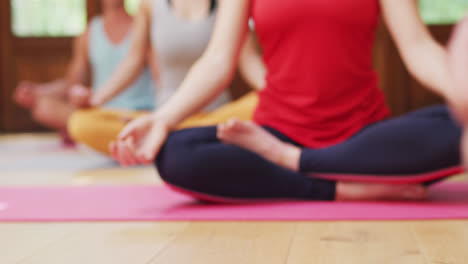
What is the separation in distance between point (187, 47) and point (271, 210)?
1.10 m

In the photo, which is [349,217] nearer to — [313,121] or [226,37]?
[313,121]

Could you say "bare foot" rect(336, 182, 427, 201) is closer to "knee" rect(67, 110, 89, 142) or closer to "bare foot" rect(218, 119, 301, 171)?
"bare foot" rect(218, 119, 301, 171)

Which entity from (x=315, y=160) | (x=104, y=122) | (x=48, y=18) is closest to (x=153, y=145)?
(x=315, y=160)

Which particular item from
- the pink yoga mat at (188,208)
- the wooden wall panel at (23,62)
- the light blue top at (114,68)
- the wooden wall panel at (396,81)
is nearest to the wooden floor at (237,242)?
the pink yoga mat at (188,208)

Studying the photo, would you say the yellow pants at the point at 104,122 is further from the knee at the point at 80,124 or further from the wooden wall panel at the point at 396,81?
the wooden wall panel at the point at 396,81

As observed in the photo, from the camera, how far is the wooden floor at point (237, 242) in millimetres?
848

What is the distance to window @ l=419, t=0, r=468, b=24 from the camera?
457 cm

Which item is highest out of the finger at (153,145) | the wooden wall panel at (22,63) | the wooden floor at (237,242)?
the finger at (153,145)

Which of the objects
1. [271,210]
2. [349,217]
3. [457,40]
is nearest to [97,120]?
[271,210]

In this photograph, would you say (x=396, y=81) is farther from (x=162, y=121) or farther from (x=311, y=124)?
(x=162, y=121)

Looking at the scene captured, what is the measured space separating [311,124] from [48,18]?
14.9ft

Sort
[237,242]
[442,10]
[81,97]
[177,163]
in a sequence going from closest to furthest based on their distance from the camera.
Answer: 1. [237,242]
2. [177,163]
3. [81,97]
4. [442,10]

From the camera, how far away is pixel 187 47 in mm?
2229

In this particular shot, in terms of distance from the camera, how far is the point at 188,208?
4.29 feet
